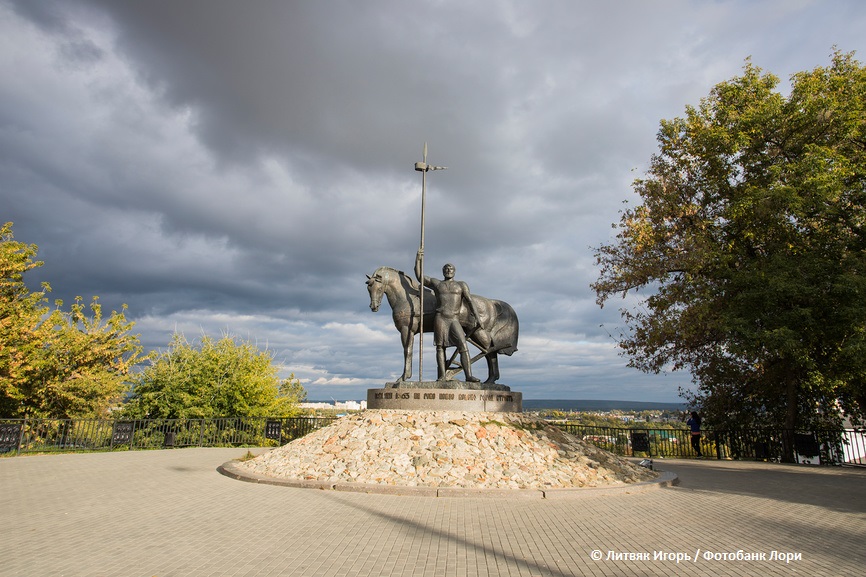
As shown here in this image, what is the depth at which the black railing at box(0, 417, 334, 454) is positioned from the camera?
1845 cm

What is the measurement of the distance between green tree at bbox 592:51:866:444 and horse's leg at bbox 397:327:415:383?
9.70 metres

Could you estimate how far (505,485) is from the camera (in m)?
10.1

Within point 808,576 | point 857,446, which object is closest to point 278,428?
point 808,576

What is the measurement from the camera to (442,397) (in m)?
13.0

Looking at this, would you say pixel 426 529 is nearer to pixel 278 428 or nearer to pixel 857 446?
pixel 278 428

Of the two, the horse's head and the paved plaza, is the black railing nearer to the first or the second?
the horse's head

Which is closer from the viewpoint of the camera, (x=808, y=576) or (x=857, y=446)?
(x=808, y=576)

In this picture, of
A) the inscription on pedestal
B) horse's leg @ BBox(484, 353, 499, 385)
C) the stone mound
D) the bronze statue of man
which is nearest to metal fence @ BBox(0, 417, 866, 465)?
horse's leg @ BBox(484, 353, 499, 385)

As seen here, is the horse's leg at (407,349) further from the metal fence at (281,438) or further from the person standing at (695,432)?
the person standing at (695,432)

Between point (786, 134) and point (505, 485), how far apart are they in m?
16.0

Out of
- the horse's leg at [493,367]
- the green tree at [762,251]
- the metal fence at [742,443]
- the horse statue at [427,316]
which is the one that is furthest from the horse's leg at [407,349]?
the green tree at [762,251]

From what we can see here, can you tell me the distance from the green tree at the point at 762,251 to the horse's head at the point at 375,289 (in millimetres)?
10479

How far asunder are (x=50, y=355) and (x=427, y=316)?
16.8 metres

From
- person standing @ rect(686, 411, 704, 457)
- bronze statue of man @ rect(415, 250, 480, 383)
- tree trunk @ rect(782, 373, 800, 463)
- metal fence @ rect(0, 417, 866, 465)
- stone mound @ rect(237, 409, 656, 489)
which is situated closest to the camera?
stone mound @ rect(237, 409, 656, 489)
